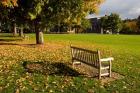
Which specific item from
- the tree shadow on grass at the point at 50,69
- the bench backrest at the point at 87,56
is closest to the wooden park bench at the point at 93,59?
the bench backrest at the point at 87,56

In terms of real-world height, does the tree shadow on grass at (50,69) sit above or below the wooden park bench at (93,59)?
below

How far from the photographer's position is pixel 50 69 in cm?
1561

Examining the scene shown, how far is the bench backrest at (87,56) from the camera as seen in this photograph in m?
13.8

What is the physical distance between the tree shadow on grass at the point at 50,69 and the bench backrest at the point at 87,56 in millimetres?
685

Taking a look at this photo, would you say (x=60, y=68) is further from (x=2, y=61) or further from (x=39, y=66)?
(x=2, y=61)

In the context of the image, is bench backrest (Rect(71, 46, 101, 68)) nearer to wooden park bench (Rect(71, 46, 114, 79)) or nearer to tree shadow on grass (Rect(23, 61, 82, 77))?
wooden park bench (Rect(71, 46, 114, 79))

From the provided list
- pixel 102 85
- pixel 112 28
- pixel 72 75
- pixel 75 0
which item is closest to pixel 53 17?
pixel 75 0

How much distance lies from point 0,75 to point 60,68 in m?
3.30

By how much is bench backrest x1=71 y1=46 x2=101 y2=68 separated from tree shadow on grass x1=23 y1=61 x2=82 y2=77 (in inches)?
27.0

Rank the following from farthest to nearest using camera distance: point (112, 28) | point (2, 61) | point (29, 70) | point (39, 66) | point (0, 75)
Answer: point (112, 28) → point (2, 61) → point (39, 66) → point (29, 70) → point (0, 75)

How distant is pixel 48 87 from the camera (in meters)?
12.1

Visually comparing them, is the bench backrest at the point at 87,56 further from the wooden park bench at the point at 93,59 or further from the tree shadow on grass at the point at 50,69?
the tree shadow on grass at the point at 50,69

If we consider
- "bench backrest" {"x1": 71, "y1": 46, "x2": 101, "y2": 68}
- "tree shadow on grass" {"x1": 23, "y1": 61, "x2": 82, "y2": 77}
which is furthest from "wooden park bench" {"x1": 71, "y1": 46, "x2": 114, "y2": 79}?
"tree shadow on grass" {"x1": 23, "y1": 61, "x2": 82, "y2": 77}

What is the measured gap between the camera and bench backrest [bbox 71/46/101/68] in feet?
45.3
